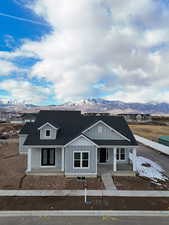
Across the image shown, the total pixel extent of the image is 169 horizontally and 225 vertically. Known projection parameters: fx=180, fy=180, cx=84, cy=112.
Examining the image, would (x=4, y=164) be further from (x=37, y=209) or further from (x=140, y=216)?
(x=140, y=216)

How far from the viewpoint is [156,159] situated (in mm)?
23406

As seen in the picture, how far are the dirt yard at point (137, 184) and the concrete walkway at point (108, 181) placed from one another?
0.35m

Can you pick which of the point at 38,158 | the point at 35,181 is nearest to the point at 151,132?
the point at 38,158

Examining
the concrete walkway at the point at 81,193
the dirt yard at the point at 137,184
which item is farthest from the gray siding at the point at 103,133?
the concrete walkway at the point at 81,193

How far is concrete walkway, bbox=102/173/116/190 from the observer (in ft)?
45.8

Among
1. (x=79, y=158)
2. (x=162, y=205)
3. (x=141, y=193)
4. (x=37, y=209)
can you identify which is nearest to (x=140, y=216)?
(x=162, y=205)

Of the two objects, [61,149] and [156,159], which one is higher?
[61,149]

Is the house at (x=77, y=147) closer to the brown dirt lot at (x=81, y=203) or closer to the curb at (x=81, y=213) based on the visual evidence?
the brown dirt lot at (x=81, y=203)

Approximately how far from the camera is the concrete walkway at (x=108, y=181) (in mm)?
13956

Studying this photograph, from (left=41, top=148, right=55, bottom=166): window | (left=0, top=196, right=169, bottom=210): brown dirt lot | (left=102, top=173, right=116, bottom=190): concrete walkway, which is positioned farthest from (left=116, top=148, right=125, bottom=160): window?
(left=0, top=196, right=169, bottom=210): brown dirt lot

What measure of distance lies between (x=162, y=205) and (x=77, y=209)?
5379 millimetres

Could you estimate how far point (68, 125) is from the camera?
20453mm

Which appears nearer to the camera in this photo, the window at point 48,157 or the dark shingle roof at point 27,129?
the window at point 48,157
